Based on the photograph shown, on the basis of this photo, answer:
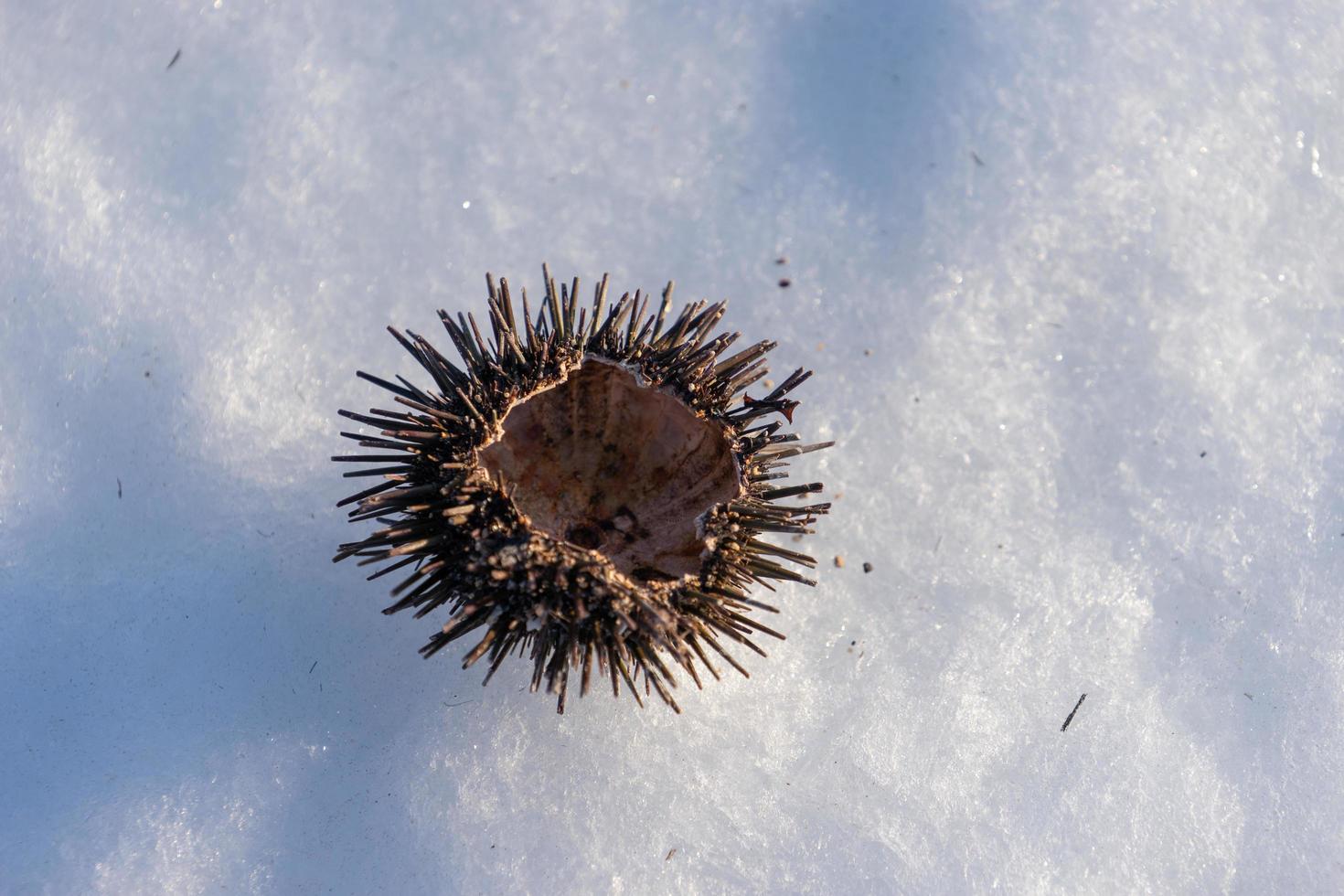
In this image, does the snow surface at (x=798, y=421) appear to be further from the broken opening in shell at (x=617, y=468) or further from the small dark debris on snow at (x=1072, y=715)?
the broken opening in shell at (x=617, y=468)

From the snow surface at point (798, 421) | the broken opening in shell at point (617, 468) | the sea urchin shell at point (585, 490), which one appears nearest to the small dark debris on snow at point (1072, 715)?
the snow surface at point (798, 421)

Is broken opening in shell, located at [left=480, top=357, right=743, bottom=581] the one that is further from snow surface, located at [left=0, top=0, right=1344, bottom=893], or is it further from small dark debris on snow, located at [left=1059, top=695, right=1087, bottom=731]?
small dark debris on snow, located at [left=1059, top=695, right=1087, bottom=731]

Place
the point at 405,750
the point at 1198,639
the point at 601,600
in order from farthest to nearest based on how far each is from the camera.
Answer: the point at 1198,639, the point at 405,750, the point at 601,600

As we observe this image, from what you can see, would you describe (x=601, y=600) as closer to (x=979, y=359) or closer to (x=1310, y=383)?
(x=979, y=359)

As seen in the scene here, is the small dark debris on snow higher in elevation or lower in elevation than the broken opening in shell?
higher

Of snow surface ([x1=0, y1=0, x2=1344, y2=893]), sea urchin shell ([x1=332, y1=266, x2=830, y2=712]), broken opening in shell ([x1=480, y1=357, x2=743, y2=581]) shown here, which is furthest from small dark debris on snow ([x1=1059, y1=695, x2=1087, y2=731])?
broken opening in shell ([x1=480, y1=357, x2=743, y2=581])

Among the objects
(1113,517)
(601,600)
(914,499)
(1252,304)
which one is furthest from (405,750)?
(1252,304)

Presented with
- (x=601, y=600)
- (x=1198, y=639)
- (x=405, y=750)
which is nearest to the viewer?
(x=601, y=600)

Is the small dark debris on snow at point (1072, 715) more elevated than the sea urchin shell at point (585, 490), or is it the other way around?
the small dark debris on snow at point (1072, 715)
